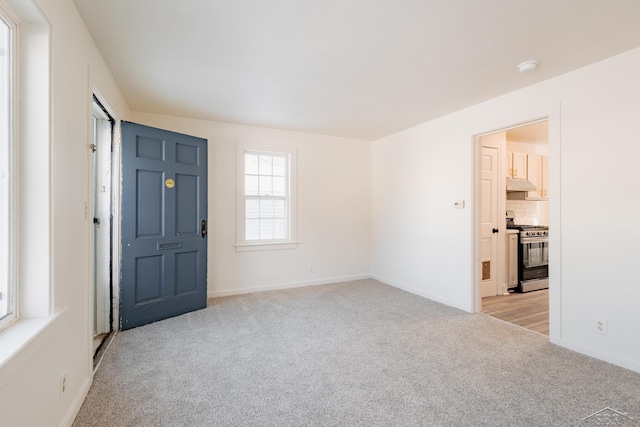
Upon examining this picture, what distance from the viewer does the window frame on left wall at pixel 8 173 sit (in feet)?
4.46

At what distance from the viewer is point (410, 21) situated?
199 cm

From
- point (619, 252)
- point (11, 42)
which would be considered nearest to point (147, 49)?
point (11, 42)

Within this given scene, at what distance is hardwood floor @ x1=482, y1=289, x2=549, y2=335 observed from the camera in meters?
3.30

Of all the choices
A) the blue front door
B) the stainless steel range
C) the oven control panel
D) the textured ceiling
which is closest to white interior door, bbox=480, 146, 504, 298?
the stainless steel range

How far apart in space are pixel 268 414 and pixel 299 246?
311 centimetres

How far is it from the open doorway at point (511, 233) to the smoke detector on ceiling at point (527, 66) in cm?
128

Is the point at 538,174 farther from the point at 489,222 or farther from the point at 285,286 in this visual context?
the point at 285,286

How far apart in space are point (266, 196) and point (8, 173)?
3287mm

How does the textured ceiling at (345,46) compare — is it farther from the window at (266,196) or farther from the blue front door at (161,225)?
the window at (266,196)

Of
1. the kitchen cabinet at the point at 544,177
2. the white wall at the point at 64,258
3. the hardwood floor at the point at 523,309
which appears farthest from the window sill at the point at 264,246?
the kitchen cabinet at the point at 544,177

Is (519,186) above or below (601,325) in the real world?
above

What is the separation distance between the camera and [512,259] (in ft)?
15.2

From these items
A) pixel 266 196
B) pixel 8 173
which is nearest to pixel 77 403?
pixel 8 173

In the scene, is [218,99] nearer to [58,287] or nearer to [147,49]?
[147,49]
